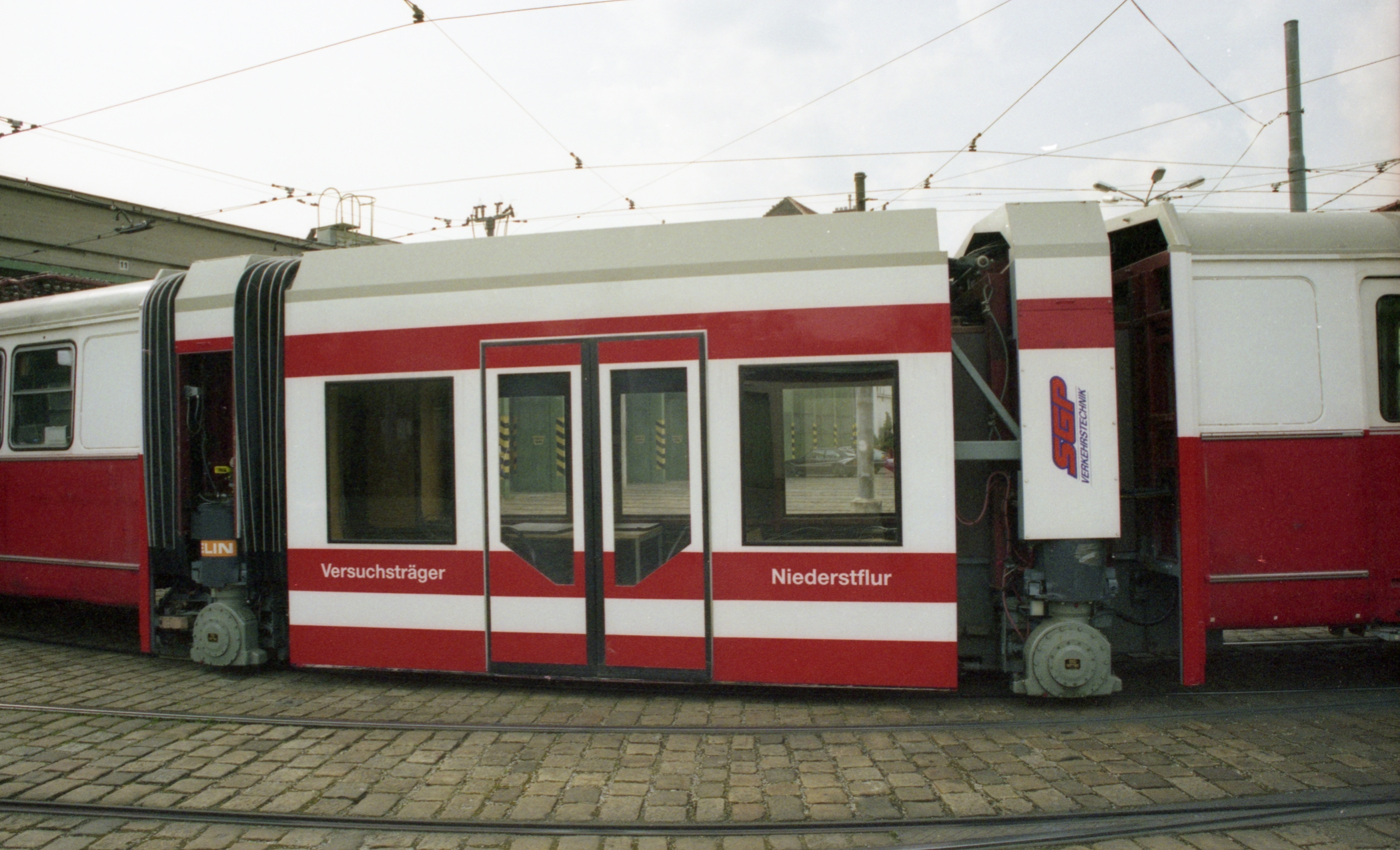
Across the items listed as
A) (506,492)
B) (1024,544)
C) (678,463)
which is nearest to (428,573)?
(506,492)

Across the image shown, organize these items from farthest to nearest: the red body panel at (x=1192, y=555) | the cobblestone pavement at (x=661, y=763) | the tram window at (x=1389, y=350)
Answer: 1. the tram window at (x=1389, y=350)
2. the red body panel at (x=1192, y=555)
3. the cobblestone pavement at (x=661, y=763)

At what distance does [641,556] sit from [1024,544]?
2.48 meters

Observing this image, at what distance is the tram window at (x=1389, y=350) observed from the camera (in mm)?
5055

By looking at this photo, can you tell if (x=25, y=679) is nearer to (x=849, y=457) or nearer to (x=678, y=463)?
(x=678, y=463)

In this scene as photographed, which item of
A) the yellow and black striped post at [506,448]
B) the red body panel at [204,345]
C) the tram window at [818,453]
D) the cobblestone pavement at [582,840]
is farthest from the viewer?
the red body panel at [204,345]

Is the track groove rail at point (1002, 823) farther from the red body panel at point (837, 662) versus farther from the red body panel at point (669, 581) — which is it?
the red body panel at point (669, 581)

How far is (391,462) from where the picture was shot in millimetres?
5562

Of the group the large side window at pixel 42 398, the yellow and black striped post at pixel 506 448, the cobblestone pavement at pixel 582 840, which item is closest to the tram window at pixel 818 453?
the yellow and black striped post at pixel 506 448

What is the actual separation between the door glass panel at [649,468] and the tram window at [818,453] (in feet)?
1.34

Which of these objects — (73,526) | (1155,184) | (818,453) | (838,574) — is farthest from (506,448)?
(1155,184)

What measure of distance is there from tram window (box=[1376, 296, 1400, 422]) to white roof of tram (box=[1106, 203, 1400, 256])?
1.12ft

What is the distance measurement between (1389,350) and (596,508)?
5209 millimetres

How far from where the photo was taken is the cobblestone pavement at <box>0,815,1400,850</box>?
334 cm

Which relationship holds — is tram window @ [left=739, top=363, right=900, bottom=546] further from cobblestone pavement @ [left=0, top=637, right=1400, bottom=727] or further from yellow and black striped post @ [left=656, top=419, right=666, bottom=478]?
cobblestone pavement @ [left=0, top=637, right=1400, bottom=727]
